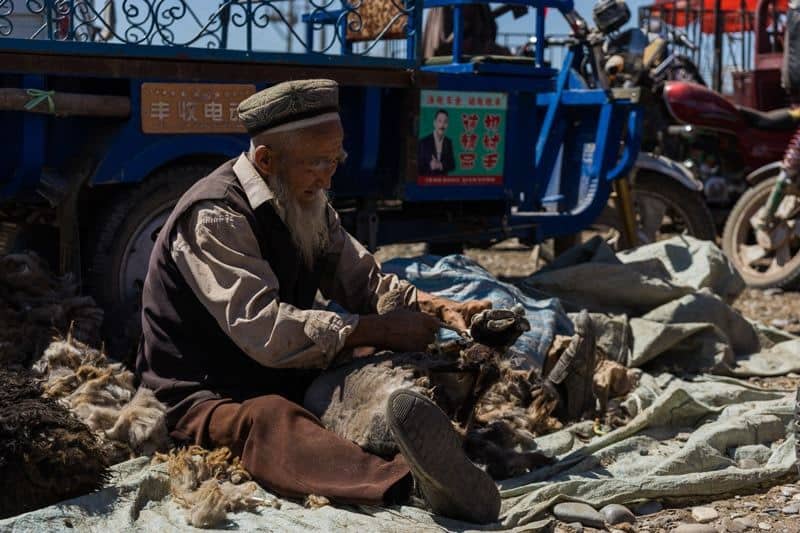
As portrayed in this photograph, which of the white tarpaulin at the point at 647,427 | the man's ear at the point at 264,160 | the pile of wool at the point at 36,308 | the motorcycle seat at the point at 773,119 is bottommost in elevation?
the white tarpaulin at the point at 647,427

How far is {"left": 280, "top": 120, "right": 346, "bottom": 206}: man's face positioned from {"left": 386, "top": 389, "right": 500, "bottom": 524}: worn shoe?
2.66 ft

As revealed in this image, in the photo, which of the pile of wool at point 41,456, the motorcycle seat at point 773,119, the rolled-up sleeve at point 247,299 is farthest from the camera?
the motorcycle seat at point 773,119

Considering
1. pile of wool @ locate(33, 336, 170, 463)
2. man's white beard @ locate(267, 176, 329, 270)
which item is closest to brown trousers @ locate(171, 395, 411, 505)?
pile of wool @ locate(33, 336, 170, 463)

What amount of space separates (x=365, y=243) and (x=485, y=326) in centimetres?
252

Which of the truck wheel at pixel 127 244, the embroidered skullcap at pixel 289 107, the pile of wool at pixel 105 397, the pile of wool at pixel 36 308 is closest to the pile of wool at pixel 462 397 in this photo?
the pile of wool at pixel 105 397

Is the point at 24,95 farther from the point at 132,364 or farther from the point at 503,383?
the point at 503,383

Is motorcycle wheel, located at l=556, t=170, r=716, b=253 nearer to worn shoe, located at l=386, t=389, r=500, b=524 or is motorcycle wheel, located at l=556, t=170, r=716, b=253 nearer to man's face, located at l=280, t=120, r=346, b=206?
man's face, located at l=280, t=120, r=346, b=206

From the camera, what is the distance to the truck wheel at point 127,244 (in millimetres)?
5176

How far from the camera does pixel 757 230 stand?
8.81 metres

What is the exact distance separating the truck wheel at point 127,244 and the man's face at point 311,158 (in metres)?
1.64

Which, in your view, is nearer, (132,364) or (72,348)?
(72,348)

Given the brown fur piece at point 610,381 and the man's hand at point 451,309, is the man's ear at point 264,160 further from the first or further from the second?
the brown fur piece at point 610,381

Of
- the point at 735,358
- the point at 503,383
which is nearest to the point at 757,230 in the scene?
the point at 735,358

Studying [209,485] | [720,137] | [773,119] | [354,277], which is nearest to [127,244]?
[354,277]
